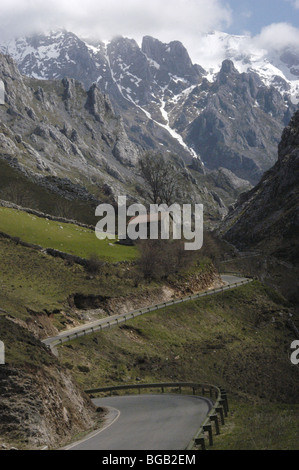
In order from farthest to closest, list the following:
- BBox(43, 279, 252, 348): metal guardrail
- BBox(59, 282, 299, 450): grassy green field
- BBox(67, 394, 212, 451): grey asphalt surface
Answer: BBox(43, 279, 252, 348): metal guardrail → BBox(59, 282, 299, 450): grassy green field → BBox(67, 394, 212, 451): grey asphalt surface

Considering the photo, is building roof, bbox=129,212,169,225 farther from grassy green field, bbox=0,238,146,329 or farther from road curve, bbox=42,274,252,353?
grassy green field, bbox=0,238,146,329

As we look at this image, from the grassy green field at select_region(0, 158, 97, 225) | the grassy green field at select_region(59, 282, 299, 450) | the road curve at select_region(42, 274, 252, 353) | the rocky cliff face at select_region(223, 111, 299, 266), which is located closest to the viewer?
the grassy green field at select_region(59, 282, 299, 450)

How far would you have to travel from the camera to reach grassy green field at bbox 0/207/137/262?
6063cm

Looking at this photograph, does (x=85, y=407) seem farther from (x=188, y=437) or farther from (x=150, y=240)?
(x=150, y=240)

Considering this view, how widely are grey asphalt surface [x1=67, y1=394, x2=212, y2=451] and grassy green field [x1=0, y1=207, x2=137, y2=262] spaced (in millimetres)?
33527

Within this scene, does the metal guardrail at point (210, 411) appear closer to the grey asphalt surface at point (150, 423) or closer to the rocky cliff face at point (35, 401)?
the grey asphalt surface at point (150, 423)

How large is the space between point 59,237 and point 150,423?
46.1m

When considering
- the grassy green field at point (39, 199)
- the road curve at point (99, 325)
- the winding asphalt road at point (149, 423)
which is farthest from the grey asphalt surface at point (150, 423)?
the grassy green field at point (39, 199)

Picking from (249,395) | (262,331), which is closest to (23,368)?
(249,395)

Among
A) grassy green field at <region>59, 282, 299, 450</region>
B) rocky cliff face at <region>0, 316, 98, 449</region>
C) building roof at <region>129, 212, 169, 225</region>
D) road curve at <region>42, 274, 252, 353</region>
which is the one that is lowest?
grassy green field at <region>59, 282, 299, 450</region>

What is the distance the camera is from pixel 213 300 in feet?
207

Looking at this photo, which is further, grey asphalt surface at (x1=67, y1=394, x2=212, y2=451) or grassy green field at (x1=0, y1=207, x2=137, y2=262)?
grassy green field at (x1=0, y1=207, x2=137, y2=262)

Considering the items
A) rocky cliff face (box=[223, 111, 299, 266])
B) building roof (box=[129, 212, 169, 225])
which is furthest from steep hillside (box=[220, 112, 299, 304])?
building roof (box=[129, 212, 169, 225])

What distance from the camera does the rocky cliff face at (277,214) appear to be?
4899 inches
